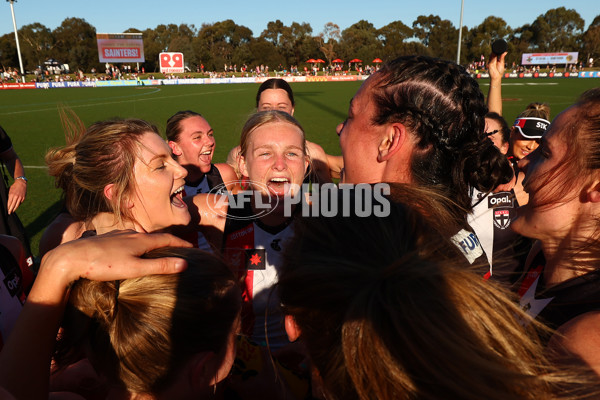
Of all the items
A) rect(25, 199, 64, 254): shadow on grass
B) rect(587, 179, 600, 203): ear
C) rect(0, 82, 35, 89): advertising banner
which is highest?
rect(0, 82, 35, 89): advertising banner

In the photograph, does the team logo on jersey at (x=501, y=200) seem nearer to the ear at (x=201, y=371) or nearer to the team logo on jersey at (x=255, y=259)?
the team logo on jersey at (x=255, y=259)

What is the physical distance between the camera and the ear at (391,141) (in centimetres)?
161

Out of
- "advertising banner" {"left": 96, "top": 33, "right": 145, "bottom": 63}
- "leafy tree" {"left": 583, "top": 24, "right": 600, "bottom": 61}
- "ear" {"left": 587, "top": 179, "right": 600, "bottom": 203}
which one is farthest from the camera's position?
"leafy tree" {"left": 583, "top": 24, "right": 600, "bottom": 61}

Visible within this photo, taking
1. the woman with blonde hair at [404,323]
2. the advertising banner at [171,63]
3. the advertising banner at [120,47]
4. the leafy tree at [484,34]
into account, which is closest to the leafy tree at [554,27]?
the leafy tree at [484,34]

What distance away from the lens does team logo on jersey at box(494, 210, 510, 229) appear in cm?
328

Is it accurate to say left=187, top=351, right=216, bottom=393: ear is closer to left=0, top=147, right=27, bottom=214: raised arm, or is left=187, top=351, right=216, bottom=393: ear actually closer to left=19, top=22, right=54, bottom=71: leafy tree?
left=0, top=147, right=27, bottom=214: raised arm

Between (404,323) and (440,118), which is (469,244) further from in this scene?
(404,323)

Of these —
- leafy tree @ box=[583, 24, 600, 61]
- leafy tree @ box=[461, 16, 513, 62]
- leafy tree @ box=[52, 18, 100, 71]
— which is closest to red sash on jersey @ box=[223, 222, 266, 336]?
leafy tree @ box=[461, 16, 513, 62]

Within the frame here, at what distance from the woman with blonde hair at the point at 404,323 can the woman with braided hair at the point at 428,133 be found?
647mm

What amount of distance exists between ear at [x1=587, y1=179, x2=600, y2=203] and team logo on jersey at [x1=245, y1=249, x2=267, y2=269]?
1700mm

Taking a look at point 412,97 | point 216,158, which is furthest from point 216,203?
point 216,158

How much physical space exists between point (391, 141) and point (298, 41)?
3169 inches

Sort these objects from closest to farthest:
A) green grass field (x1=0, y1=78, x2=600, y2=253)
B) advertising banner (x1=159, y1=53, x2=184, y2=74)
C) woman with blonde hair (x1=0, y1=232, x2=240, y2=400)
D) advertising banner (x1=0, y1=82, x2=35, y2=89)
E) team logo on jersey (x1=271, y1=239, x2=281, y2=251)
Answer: woman with blonde hair (x1=0, y1=232, x2=240, y2=400) < team logo on jersey (x1=271, y1=239, x2=281, y2=251) < green grass field (x1=0, y1=78, x2=600, y2=253) < advertising banner (x1=0, y1=82, x2=35, y2=89) < advertising banner (x1=159, y1=53, x2=184, y2=74)

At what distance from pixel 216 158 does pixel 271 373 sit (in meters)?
9.19
